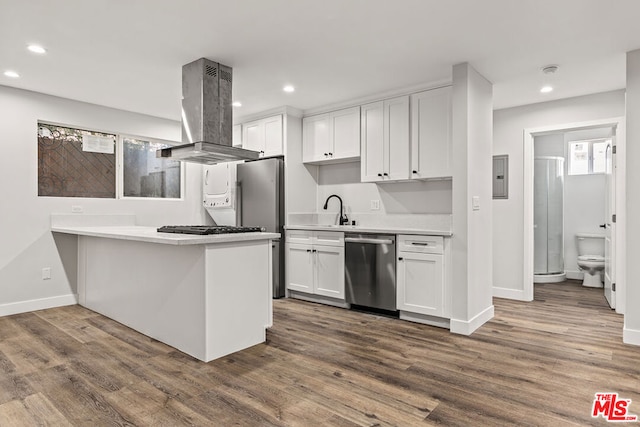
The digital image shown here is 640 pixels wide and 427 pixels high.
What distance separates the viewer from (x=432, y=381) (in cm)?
244

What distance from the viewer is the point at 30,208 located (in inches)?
166

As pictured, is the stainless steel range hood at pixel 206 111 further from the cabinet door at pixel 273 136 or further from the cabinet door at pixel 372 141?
the cabinet door at pixel 372 141

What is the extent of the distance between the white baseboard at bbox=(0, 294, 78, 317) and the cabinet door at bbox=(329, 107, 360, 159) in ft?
11.6

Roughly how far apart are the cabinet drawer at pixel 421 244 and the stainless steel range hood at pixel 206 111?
1.80 meters

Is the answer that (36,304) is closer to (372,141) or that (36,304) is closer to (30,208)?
(30,208)

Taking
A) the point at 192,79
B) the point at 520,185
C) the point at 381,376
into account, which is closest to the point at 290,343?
the point at 381,376


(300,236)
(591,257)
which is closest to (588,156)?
(591,257)

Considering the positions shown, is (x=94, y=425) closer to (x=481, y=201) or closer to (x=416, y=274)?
(x=416, y=274)

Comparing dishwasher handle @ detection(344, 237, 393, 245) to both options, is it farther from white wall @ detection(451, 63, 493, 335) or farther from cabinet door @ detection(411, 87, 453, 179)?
cabinet door @ detection(411, 87, 453, 179)

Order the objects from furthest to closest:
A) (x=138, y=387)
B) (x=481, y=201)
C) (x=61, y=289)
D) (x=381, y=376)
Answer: (x=61, y=289) < (x=481, y=201) < (x=381, y=376) < (x=138, y=387)

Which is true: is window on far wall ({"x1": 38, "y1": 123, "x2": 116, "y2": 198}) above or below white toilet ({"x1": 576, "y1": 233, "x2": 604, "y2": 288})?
above

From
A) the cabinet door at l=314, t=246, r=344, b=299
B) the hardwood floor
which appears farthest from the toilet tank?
the cabinet door at l=314, t=246, r=344, b=299

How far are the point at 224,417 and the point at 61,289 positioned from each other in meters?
3.53

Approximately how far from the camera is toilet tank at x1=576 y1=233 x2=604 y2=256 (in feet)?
19.3
